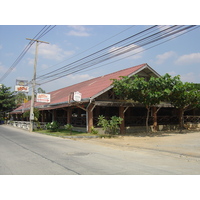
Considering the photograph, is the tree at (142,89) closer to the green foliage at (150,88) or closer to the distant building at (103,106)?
the green foliage at (150,88)

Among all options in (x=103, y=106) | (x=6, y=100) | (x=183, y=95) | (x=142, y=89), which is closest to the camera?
(x=142, y=89)

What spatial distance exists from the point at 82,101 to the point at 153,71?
7566mm

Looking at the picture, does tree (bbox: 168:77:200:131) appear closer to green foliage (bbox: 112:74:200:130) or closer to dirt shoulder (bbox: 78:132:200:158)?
green foliage (bbox: 112:74:200:130)

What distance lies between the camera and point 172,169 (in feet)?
23.4

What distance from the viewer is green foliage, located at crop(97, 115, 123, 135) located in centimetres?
1781

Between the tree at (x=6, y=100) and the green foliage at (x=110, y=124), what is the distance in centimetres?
3484

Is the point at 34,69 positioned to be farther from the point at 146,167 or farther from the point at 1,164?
the point at 146,167

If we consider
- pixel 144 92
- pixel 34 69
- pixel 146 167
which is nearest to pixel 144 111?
pixel 144 92

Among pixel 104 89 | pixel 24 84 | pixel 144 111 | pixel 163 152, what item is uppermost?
pixel 24 84

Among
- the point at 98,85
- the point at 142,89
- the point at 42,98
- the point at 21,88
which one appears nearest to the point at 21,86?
the point at 21,88

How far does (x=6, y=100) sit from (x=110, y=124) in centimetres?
3633

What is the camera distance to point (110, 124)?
18.2 m

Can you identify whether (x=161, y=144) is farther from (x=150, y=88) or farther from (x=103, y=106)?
(x=103, y=106)

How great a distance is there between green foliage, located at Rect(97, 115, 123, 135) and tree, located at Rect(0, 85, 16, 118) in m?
34.8
